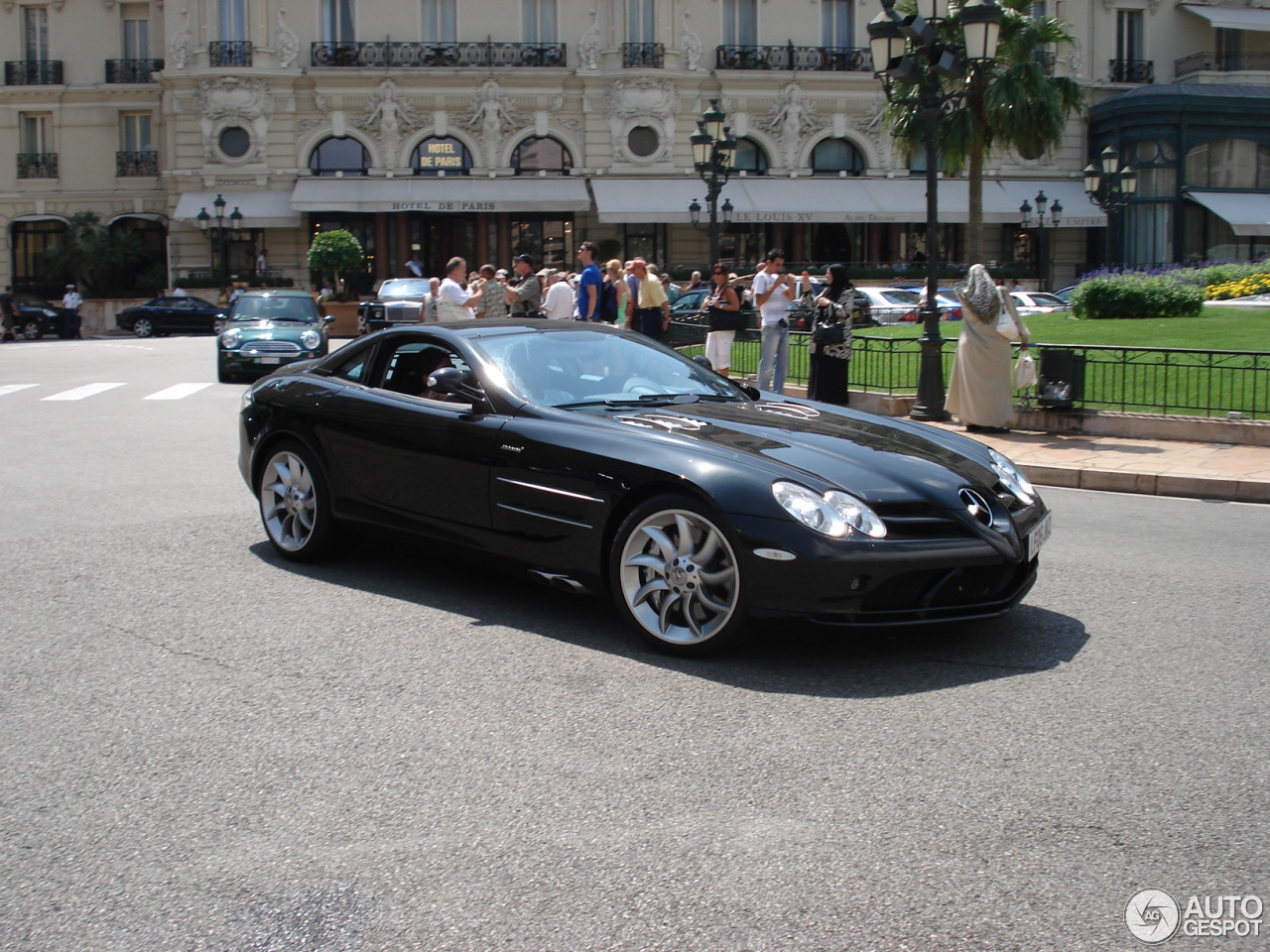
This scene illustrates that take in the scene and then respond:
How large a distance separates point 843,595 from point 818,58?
44.9 meters

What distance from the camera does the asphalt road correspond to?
317 centimetres

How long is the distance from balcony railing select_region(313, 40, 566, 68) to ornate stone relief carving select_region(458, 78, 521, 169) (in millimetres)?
1139

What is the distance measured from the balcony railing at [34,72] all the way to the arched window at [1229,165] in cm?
4142

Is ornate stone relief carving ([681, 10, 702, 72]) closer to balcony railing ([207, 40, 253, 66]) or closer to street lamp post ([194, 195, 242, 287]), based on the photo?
balcony railing ([207, 40, 253, 66])

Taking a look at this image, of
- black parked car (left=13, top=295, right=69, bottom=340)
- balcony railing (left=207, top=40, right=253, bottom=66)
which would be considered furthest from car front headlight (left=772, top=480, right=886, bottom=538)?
balcony railing (left=207, top=40, right=253, bottom=66)

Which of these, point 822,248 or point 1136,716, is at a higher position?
point 822,248

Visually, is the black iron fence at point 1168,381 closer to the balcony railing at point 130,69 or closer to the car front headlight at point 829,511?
the car front headlight at point 829,511

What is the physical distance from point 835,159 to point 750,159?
333 cm

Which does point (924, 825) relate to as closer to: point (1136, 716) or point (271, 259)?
point (1136, 716)

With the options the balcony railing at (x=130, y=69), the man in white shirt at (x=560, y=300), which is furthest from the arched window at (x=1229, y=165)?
the balcony railing at (x=130, y=69)

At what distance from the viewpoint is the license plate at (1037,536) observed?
5.54m

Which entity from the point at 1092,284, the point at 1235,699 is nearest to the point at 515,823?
the point at 1235,699

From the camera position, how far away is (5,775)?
4.09 meters

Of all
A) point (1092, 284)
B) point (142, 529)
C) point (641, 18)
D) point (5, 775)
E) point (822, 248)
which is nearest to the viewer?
point (5, 775)
